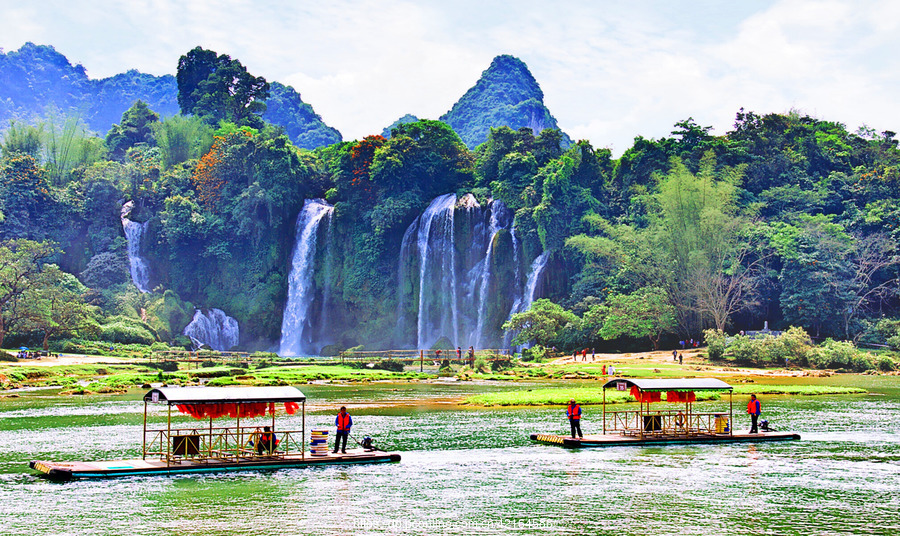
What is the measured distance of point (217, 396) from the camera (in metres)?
26.1

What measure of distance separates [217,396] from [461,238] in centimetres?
6570

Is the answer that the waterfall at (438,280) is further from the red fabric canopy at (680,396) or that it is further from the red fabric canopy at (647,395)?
the red fabric canopy at (647,395)

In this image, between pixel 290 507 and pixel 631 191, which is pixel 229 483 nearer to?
pixel 290 507

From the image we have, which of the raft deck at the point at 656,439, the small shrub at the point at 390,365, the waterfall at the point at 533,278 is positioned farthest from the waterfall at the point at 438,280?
the raft deck at the point at 656,439

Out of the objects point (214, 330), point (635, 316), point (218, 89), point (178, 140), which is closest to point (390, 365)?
point (635, 316)

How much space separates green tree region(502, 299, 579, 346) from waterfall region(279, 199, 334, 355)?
27.7 m

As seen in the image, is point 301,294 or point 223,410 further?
point 301,294

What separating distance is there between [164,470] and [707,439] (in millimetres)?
18463

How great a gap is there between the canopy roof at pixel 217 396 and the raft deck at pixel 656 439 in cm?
957

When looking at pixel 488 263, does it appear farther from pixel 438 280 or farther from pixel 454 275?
pixel 438 280

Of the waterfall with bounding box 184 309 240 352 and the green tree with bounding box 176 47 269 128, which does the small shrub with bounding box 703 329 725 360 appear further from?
the green tree with bounding box 176 47 269 128

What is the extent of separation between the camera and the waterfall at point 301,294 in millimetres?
94938

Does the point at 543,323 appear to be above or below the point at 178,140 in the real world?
below

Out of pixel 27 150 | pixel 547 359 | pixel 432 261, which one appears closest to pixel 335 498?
pixel 547 359
